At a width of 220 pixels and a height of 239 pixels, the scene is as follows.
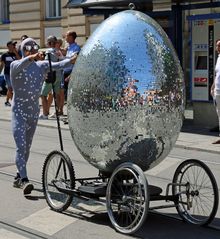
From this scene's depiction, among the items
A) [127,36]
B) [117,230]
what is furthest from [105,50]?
[117,230]

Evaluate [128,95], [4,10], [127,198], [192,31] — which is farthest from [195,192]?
[4,10]

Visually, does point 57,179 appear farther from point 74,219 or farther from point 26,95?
point 26,95

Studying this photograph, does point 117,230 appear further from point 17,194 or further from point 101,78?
point 17,194

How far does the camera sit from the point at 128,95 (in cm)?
572

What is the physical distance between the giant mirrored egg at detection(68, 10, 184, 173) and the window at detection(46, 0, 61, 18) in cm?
1919

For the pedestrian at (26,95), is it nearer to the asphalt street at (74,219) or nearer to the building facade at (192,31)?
the asphalt street at (74,219)

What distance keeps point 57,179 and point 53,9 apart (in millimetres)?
19196

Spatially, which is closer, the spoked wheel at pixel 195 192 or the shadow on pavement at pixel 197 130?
the spoked wheel at pixel 195 192

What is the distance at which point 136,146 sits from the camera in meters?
5.76

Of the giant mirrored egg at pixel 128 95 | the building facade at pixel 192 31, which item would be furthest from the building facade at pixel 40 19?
the giant mirrored egg at pixel 128 95

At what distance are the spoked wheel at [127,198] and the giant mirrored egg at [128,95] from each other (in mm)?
231

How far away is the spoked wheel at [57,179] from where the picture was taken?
20.6 ft

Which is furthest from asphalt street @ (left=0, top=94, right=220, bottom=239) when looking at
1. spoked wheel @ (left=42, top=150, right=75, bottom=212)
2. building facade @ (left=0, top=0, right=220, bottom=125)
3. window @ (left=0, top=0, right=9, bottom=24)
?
window @ (left=0, top=0, right=9, bottom=24)

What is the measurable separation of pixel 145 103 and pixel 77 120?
2.36ft
